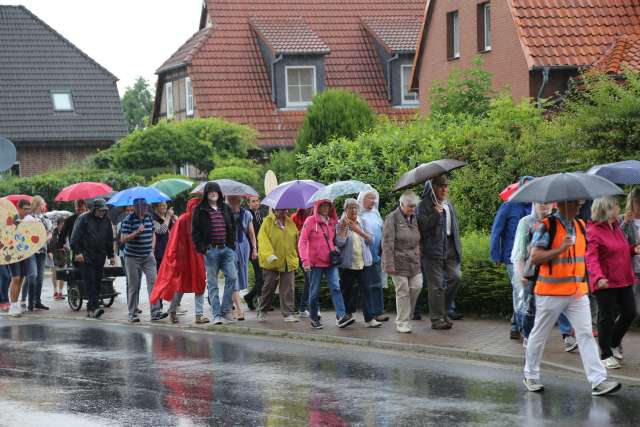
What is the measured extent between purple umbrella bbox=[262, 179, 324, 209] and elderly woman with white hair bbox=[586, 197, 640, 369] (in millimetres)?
5471

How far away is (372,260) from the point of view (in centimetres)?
1589

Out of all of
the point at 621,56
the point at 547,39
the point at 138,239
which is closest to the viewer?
the point at 138,239

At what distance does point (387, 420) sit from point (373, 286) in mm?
6528

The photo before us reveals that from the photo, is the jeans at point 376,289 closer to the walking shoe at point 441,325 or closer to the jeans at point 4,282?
the walking shoe at point 441,325

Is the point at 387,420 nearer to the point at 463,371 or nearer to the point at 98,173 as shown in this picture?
the point at 463,371

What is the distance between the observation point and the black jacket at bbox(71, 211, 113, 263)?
1827 cm

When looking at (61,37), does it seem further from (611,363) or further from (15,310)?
(611,363)

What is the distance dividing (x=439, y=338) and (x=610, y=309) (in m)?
2.93

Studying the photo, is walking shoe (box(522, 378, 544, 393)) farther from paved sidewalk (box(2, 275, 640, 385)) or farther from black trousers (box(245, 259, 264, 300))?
black trousers (box(245, 259, 264, 300))

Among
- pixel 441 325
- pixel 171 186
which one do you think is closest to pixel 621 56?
pixel 171 186

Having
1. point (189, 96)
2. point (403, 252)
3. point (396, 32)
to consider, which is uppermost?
point (396, 32)

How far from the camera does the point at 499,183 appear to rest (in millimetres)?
18203

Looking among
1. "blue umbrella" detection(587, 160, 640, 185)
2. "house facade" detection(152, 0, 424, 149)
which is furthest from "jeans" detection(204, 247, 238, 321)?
"house facade" detection(152, 0, 424, 149)

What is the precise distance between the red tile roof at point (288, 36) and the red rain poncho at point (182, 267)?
25.8 meters
